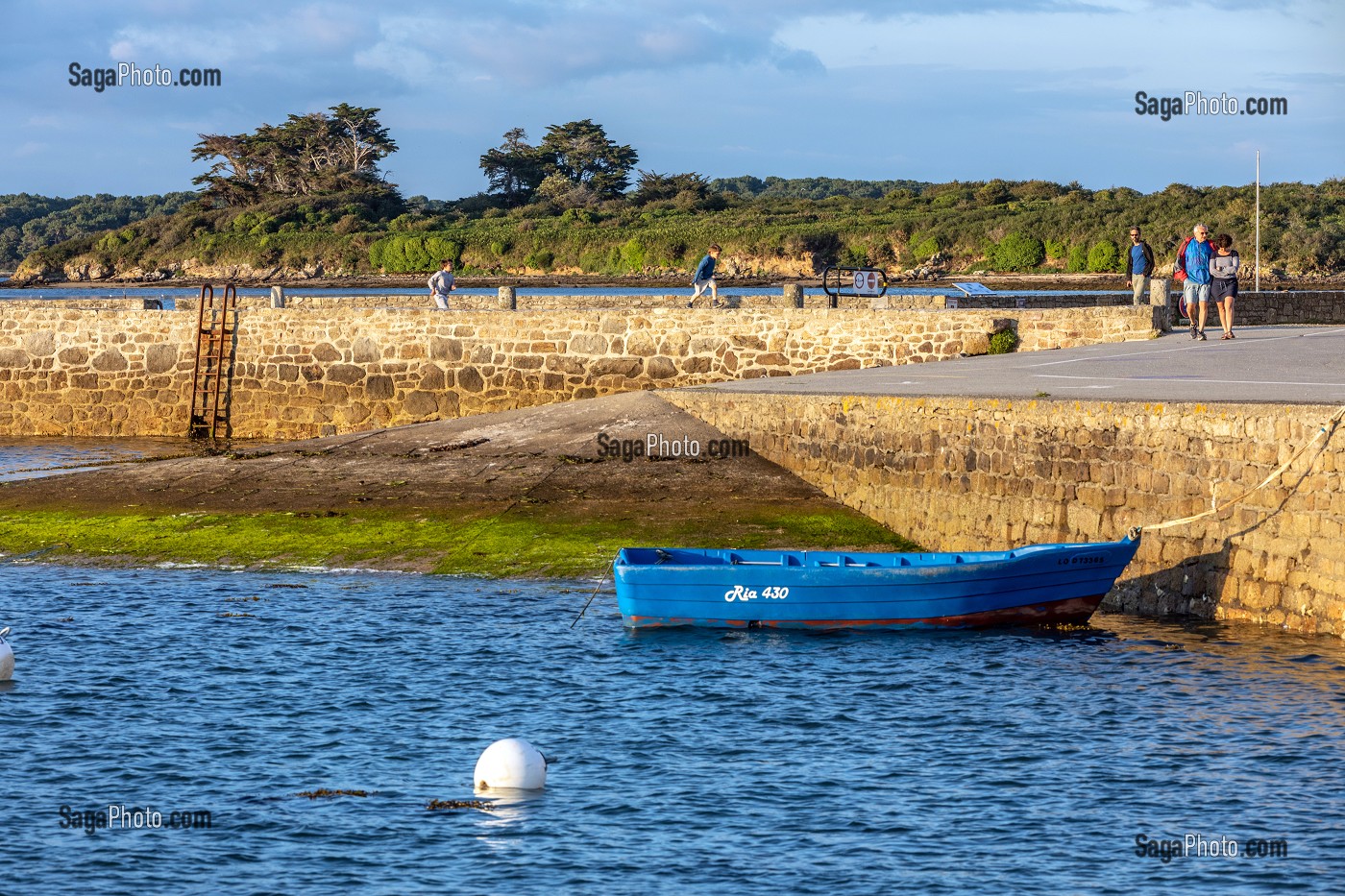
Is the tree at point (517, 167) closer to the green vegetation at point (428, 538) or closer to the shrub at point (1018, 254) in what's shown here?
the shrub at point (1018, 254)

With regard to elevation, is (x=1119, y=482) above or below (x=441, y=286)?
below

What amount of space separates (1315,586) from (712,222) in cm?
8048

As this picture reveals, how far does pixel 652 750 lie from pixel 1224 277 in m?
16.4

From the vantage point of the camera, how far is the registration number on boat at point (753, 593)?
16.3m

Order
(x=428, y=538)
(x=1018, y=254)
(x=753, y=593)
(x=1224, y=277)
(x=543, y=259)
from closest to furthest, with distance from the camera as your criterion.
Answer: (x=753, y=593) < (x=428, y=538) < (x=1224, y=277) < (x=1018, y=254) < (x=543, y=259)

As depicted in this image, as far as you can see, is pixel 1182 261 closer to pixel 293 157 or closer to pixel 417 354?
pixel 417 354

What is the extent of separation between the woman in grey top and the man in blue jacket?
0.18 meters

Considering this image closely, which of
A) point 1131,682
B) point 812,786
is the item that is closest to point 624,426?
point 1131,682

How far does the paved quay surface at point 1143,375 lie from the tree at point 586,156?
3279 inches

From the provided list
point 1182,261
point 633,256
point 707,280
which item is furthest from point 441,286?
point 633,256

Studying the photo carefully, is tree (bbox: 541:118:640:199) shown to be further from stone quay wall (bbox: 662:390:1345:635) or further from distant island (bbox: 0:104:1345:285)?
stone quay wall (bbox: 662:390:1345:635)

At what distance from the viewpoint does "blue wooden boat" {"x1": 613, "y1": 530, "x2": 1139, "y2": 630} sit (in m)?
16.1

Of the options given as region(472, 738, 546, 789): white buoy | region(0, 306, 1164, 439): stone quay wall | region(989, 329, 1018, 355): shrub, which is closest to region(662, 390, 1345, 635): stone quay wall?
region(0, 306, 1164, 439): stone quay wall

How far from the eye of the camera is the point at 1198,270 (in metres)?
25.0
